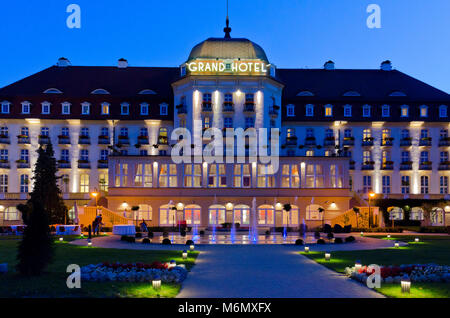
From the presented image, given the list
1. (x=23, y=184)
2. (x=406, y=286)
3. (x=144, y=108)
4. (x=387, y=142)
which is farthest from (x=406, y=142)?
(x=406, y=286)

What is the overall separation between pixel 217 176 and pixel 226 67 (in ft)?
41.3

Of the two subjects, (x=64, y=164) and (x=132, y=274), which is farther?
(x=64, y=164)

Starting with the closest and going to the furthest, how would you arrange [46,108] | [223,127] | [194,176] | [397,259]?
[397,259] → [194,176] → [223,127] → [46,108]

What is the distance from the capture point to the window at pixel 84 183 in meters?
59.0

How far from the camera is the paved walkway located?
49.0 ft

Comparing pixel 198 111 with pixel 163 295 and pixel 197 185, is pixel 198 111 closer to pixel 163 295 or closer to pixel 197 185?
pixel 197 185

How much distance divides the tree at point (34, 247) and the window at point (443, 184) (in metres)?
53.8

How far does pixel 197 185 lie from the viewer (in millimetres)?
53344

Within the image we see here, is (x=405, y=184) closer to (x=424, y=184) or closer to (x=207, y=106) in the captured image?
(x=424, y=184)

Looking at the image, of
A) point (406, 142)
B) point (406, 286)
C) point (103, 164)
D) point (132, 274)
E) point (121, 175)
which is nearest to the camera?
point (406, 286)

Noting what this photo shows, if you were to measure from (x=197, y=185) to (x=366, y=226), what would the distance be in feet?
60.1

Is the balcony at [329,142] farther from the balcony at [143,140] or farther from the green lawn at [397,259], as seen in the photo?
the green lawn at [397,259]

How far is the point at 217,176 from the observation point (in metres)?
53.4
